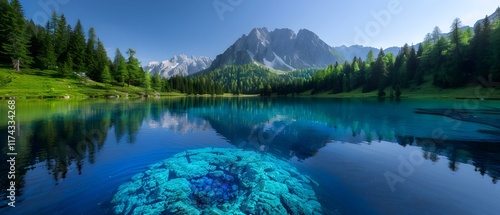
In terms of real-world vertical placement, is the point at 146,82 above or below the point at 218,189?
above

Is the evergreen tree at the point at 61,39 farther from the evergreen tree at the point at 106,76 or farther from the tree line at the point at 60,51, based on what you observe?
the evergreen tree at the point at 106,76

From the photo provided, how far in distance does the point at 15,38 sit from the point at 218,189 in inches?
4918

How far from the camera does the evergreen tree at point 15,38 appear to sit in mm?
83625

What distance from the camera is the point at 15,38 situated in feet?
278

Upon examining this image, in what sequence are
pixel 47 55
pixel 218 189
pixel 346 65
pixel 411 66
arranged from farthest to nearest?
pixel 346 65, pixel 411 66, pixel 47 55, pixel 218 189

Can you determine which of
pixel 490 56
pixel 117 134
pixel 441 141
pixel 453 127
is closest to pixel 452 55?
pixel 490 56

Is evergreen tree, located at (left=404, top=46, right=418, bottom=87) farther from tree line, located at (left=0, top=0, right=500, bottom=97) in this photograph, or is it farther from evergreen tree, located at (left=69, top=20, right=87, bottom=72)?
evergreen tree, located at (left=69, top=20, right=87, bottom=72)

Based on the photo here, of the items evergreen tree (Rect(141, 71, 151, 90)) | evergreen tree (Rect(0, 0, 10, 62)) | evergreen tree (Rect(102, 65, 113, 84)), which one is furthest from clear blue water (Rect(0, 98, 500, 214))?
evergreen tree (Rect(141, 71, 151, 90))

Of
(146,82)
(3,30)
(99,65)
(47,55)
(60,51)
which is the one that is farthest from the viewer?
(146,82)

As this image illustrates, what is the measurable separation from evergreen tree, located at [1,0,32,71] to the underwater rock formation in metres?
113

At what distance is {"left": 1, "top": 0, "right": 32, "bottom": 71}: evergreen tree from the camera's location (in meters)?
83.6

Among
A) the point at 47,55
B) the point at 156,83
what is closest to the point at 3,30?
the point at 47,55

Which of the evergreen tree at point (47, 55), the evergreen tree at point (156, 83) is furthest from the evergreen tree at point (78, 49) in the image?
the evergreen tree at point (156, 83)

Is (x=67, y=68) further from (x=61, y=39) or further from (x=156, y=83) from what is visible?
(x=156, y=83)
